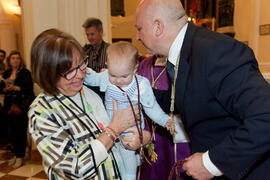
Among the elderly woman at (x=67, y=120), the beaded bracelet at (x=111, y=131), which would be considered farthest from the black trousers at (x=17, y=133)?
the beaded bracelet at (x=111, y=131)

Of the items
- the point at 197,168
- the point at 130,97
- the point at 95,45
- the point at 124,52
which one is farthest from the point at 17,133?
the point at 197,168

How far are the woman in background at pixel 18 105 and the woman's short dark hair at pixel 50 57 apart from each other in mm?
3216

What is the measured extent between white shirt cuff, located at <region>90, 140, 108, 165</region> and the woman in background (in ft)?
11.1

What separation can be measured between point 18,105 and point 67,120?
3.47 meters

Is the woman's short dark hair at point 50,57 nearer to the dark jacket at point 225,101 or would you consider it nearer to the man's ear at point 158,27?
the man's ear at point 158,27

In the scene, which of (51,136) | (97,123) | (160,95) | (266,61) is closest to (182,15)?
(160,95)

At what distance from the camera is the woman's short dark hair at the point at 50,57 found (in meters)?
1.33

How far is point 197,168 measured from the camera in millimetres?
1188

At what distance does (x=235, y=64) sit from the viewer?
107 cm

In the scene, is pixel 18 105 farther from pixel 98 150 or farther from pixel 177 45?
pixel 177 45

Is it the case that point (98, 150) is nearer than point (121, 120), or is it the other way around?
point (98, 150)

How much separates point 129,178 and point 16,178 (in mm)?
2952

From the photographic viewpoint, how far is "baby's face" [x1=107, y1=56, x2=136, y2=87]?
62.2 inches

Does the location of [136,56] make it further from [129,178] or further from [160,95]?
[129,178]
